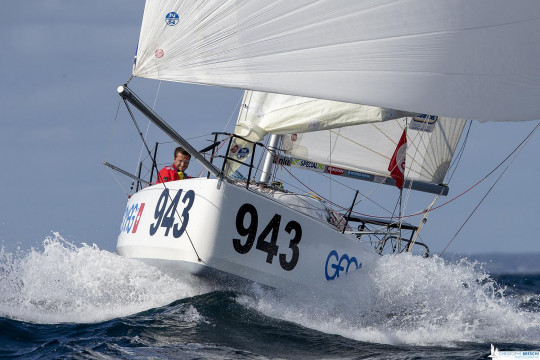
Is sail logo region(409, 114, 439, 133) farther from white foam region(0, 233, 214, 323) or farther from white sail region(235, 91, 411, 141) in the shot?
white foam region(0, 233, 214, 323)

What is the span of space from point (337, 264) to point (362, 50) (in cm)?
229

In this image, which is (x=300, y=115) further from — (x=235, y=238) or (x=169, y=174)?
(x=235, y=238)

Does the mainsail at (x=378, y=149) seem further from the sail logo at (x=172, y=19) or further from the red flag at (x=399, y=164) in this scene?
the sail logo at (x=172, y=19)

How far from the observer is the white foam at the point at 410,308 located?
24.8 feet

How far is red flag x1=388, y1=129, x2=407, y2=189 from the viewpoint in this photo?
10.8m

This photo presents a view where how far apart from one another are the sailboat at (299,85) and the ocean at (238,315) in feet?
0.91

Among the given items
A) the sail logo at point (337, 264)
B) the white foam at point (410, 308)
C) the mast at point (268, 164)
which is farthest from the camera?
the mast at point (268, 164)

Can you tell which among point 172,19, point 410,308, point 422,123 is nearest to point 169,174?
point 172,19

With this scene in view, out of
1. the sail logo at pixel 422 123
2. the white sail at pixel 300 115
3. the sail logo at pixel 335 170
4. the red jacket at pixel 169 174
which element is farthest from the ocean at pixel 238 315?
the sail logo at pixel 335 170

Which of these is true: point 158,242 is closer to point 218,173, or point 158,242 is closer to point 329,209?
point 218,173

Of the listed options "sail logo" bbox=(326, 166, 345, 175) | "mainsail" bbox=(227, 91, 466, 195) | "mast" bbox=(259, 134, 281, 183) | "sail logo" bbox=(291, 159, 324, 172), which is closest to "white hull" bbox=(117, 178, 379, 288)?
"mast" bbox=(259, 134, 281, 183)

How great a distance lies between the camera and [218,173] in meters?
7.24

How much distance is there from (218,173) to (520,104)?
3.27 m

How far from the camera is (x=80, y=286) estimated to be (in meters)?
8.68
